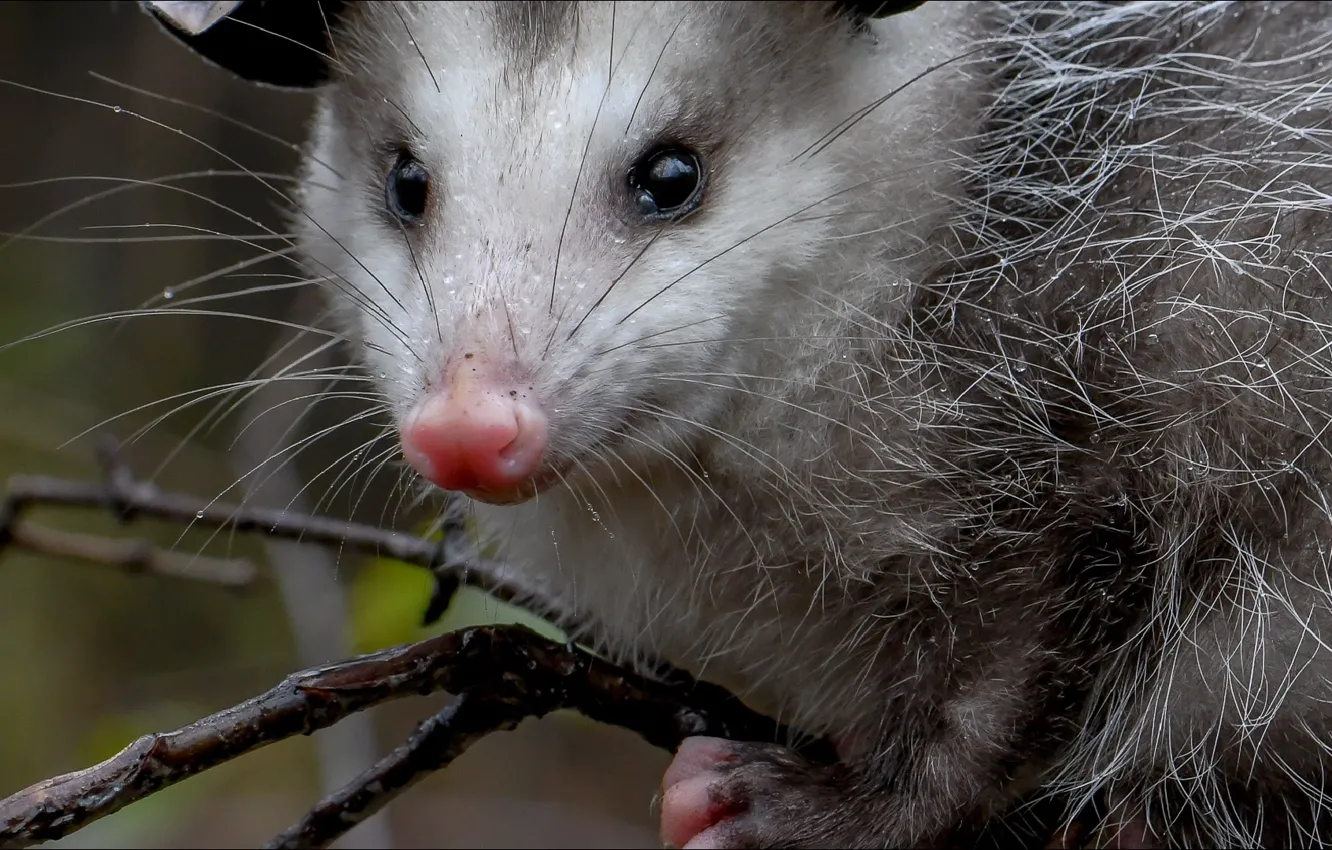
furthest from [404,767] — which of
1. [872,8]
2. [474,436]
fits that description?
[872,8]

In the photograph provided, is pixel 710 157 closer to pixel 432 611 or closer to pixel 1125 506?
pixel 1125 506

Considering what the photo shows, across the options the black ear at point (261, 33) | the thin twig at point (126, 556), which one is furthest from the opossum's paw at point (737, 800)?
the black ear at point (261, 33)

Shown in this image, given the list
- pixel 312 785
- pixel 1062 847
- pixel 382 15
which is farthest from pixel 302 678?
pixel 312 785

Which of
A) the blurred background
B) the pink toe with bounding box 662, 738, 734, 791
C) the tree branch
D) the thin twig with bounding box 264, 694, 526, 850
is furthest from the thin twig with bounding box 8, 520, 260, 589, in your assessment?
the pink toe with bounding box 662, 738, 734, 791

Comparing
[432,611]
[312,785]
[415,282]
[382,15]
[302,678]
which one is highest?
[382,15]

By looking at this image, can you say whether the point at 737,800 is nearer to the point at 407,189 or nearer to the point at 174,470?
the point at 407,189

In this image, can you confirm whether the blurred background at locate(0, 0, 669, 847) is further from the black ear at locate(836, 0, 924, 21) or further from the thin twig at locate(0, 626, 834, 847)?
the black ear at locate(836, 0, 924, 21)

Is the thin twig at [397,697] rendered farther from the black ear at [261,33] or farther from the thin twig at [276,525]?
the black ear at [261,33]
